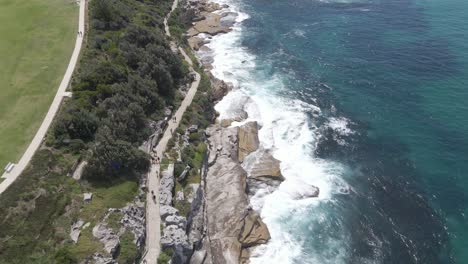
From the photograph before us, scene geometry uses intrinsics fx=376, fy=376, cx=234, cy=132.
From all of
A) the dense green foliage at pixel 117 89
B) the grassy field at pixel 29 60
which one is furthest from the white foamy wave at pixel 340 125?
the grassy field at pixel 29 60

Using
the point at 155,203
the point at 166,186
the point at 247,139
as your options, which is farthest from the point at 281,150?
the point at 155,203

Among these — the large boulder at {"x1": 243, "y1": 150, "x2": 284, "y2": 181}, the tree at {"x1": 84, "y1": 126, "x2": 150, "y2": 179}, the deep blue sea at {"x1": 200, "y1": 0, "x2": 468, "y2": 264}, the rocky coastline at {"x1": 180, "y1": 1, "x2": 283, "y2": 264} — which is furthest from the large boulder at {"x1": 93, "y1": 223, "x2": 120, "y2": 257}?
the large boulder at {"x1": 243, "y1": 150, "x2": 284, "y2": 181}

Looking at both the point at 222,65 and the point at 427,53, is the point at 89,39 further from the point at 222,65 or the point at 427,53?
the point at 427,53

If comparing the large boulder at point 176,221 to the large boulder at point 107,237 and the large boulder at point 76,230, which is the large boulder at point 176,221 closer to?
the large boulder at point 107,237

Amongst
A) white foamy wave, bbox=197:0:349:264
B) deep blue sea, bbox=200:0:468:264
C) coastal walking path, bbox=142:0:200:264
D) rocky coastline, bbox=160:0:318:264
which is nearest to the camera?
coastal walking path, bbox=142:0:200:264

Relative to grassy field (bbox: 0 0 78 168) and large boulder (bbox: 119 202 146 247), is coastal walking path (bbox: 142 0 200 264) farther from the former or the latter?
grassy field (bbox: 0 0 78 168)
